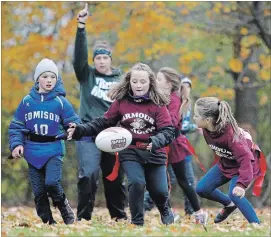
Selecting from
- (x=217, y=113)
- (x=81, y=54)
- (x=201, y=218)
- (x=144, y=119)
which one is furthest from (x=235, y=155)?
(x=81, y=54)

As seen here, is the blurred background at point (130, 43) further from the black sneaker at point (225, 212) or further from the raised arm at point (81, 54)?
the black sneaker at point (225, 212)

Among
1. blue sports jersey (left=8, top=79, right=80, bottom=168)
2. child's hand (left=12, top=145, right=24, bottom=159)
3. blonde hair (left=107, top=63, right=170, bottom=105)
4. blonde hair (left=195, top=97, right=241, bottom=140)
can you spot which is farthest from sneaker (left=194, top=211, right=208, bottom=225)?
child's hand (left=12, top=145, right=24, bottom=159)

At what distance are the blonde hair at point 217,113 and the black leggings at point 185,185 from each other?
1853 millimetres

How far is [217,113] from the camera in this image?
839cm

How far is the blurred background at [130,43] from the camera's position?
17.1m

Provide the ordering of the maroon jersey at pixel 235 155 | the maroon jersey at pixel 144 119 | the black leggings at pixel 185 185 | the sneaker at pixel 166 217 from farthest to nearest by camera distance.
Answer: the black leggings at pixel 185 185 < the sneaker at pixel 166 217 < the maroon jersey at pixel 144 119 < the maroon jersey at pixel 235 155

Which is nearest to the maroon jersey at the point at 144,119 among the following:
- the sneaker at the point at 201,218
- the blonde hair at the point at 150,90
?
the blonde hair at the point at 150,90

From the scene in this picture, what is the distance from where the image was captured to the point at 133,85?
8.35 meters

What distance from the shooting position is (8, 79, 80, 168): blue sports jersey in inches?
328

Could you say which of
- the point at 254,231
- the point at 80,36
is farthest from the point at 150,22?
the point at 254,231

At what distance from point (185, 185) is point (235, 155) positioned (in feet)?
6.50

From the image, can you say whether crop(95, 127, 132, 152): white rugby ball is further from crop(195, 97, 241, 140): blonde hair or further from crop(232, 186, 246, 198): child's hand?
crop(232, 186, 246, 198): child's hand

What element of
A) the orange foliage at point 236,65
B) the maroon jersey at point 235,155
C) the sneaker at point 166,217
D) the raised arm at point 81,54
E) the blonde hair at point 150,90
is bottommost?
the sneaker at point 166,217

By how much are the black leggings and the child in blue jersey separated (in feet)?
7.02
